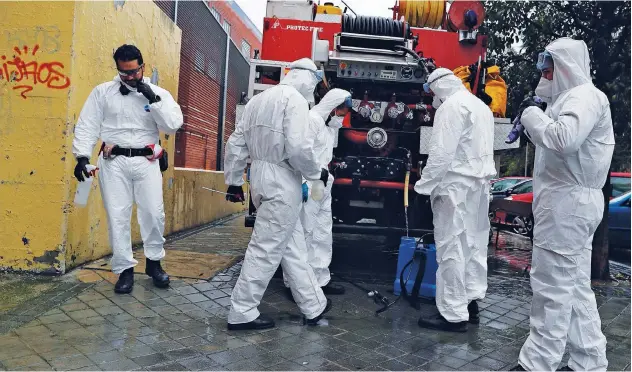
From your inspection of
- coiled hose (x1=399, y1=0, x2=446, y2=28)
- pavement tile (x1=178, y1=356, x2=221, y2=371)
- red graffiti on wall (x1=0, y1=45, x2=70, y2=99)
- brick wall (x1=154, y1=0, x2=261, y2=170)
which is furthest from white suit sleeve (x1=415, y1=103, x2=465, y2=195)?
brick wall (x1=154, y1=0, x2=261, y2=170)

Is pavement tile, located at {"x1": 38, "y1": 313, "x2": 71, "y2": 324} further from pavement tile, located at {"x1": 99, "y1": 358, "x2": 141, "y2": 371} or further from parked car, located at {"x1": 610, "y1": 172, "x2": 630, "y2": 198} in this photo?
parked car, located at {"x1": 610, "y1": 172, "x2": 630, "y2": 198}

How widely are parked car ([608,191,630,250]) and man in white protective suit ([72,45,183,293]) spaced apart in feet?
24.4

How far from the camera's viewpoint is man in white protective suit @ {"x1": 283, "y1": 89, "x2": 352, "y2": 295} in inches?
190

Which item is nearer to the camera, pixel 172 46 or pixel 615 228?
pixel 172 46

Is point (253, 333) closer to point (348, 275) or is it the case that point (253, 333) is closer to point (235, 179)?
point (235, 179)

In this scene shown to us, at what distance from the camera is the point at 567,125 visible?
115 inches

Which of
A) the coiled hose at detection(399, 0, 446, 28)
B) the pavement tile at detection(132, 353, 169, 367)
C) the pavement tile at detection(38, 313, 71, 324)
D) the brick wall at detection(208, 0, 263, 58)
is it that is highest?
the brick wall at detection(208, 0, 263, 58)

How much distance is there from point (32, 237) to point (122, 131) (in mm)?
1291

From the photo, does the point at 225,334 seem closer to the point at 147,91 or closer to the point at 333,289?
the point at 333,289

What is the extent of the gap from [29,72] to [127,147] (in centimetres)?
123

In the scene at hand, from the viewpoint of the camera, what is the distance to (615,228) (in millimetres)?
8891

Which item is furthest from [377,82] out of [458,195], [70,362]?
[70,362]

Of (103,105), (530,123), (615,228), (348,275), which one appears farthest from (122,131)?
(615,228)

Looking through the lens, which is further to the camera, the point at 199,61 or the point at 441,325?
the point at 199,61
